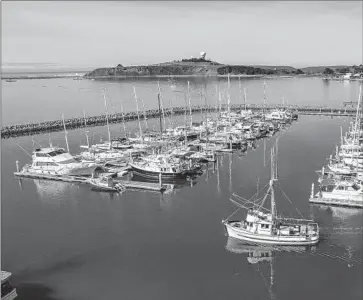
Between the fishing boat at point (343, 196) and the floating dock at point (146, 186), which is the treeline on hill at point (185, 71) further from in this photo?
the fishing boat at point (343, 196)

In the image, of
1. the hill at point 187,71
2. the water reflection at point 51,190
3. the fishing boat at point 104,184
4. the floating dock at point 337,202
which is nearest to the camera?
the floating dock at point 337,202

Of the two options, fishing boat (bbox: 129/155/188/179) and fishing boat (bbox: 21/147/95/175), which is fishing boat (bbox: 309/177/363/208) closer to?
fishing boat (bbox: 129/155/188/179)

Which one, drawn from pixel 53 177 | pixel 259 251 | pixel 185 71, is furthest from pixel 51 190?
pixel 185 71

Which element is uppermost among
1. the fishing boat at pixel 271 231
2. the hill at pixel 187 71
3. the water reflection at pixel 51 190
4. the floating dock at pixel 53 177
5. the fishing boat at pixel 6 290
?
the fishing boat at pixel 6 290

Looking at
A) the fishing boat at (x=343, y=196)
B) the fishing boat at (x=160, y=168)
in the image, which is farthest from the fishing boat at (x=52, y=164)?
the fishing boat at (x=343, y=196)

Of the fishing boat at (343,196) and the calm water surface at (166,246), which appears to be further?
the fishing boat at (343,196)

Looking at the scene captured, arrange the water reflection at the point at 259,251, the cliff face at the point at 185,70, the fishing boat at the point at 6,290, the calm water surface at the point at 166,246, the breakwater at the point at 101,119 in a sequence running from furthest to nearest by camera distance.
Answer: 1. the cliff face at the point at 185,70
2. the breakwater at the point at 101,119
3. the water reflection at the point at 259,251
4. the calm water surface at the point at 166,246
5. the fishing boat at the point at 6,290

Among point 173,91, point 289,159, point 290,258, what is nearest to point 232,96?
point 173,91

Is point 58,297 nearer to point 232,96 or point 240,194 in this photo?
point 240,194
